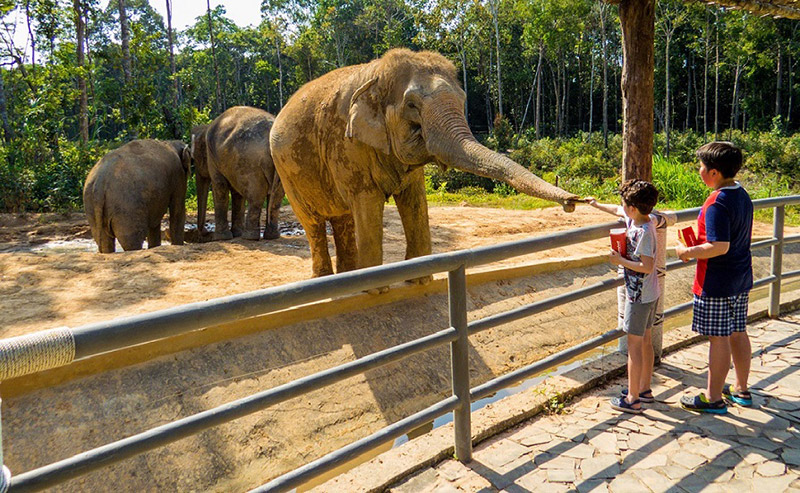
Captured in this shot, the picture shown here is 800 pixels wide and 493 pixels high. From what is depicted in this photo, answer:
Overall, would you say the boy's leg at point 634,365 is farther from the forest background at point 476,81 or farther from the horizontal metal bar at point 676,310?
the forest background at point 476,81

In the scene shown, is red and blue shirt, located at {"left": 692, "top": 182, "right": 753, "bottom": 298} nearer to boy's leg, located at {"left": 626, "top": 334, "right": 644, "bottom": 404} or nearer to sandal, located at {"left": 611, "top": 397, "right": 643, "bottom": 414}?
boy's leg, located at {"left": 626, "top": 334, "right": 644, "bottom": 404}

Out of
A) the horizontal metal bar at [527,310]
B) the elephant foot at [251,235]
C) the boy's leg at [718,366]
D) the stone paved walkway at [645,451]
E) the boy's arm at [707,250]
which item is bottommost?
the stone paved walkway at [645,451]

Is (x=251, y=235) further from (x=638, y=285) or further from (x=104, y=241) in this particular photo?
(x=638, y=285)

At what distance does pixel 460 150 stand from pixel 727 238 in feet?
6.21

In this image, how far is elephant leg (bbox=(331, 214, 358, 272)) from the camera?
6.58m

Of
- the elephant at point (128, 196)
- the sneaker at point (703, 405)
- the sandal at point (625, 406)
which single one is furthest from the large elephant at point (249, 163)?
the sneaker at point (703, 405)

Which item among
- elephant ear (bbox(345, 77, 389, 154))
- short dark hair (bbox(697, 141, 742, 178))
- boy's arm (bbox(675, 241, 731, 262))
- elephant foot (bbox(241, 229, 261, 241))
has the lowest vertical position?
elephant foot (bbox(241, 229, 261, 241))

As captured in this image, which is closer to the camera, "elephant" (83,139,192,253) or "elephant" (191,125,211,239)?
"elephant" (83,139,192,253)

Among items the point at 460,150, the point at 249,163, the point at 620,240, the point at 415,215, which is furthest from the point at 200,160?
the point at 620,240

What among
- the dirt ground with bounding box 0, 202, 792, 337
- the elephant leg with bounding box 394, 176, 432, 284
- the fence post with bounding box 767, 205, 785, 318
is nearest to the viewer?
the fence post with bounding box 767, 205, 785, 318

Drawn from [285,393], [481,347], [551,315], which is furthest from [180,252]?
[285,393]

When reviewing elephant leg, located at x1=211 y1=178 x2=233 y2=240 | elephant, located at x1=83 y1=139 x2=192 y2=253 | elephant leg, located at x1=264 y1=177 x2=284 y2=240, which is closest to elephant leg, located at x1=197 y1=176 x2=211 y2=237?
elephant leg, located at x1=211 y1=178 x2=233 y2=240

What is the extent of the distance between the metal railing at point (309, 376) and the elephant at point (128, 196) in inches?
304

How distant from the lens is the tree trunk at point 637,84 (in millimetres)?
4305
